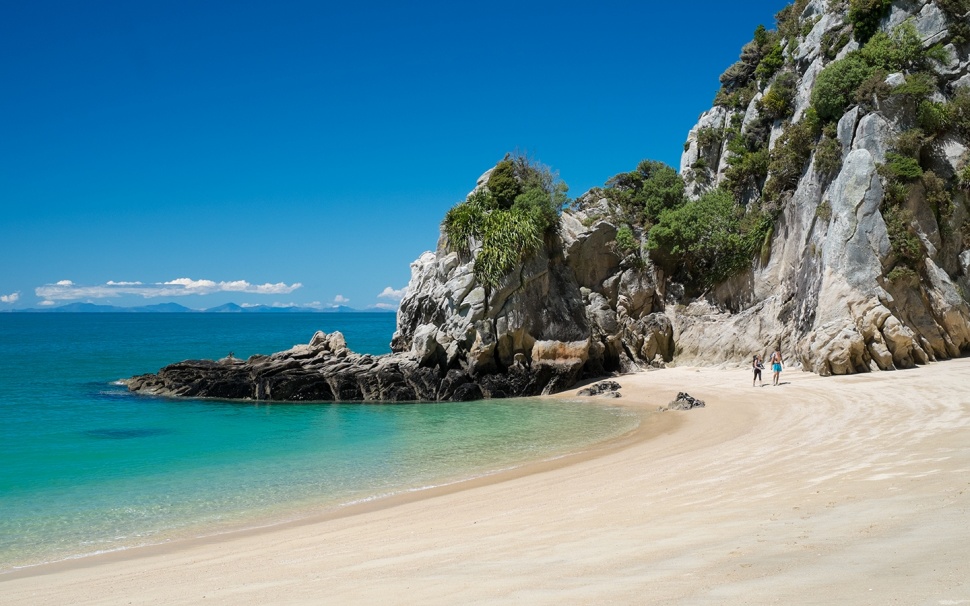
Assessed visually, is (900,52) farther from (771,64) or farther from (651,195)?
(651,195)

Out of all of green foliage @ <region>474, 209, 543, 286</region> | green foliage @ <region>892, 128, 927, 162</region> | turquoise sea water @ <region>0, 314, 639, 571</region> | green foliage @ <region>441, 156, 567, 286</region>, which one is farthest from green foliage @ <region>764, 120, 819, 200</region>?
turquoise sea water @ <region>0, 314, 639, 571</region>

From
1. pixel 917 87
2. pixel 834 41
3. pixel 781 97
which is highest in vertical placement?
pixel 834 41

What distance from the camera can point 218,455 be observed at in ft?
60.4

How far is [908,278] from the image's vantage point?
24531mm

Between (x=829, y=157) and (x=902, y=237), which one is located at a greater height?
(x=829, y=157)

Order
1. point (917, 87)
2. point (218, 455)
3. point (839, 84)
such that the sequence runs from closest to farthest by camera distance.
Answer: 1. point (218, 455)
2. point (917, 87)
3. point (839, 84)

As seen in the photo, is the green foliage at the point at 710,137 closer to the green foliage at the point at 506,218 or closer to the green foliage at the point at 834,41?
the green foliage at the point at 834,41

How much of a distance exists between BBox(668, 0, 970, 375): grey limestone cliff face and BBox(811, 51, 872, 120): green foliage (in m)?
1.22

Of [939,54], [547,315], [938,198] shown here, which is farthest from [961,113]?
[547,315]

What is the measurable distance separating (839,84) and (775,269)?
850cm

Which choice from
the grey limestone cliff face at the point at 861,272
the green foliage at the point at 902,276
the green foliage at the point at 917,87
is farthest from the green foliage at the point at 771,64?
the green foliage at the point at 902,276

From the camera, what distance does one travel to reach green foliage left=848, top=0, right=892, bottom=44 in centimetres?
3059

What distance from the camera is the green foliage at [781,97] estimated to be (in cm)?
3541

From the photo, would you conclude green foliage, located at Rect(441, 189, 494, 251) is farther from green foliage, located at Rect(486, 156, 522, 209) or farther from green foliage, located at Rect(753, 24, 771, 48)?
green foliage, located at Rect(753, 24, 771, 48)
